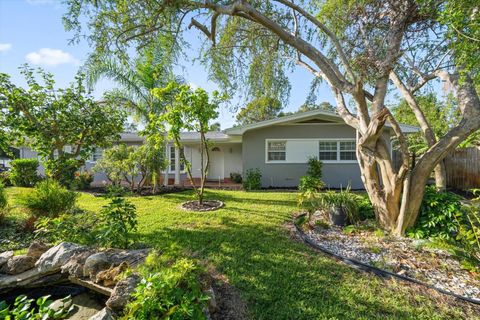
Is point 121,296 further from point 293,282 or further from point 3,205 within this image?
point 3,205

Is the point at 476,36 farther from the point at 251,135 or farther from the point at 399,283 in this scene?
the point at 251,135

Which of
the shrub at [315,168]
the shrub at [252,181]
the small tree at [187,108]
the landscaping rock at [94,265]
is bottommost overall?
the landscaping rock at [94,265]

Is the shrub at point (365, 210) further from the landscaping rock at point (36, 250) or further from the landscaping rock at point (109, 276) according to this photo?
the landscaping rock at point (36, 250)

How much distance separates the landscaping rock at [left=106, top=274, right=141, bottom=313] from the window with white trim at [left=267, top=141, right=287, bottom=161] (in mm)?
10021

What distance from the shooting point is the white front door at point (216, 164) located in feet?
49.8

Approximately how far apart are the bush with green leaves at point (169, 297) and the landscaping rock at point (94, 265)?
106cm

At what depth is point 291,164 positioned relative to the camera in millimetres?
11875

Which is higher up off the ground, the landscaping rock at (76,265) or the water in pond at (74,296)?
the landscaping rock at (76,265)

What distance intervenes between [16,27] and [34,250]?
4797 millimetres

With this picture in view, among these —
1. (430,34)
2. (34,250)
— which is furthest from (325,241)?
(430,34)

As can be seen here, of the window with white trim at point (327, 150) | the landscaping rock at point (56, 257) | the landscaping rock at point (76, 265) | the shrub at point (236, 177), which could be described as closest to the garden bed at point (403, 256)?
the landscaping rock at point (76, 265)

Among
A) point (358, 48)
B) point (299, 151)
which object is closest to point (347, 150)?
point (299, 151)

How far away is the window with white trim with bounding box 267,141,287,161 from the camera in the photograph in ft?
39.2

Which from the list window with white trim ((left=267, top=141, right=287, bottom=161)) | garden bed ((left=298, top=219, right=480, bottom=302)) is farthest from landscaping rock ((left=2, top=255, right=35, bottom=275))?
window with white trim ((left=267, top=141, right=287, bottom=161))
